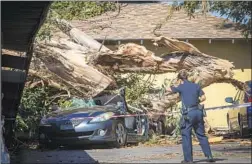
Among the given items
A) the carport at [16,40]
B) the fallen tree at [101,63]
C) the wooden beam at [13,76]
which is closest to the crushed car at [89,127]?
the fallen tree at [101,63]

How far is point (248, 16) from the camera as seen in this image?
906 cm

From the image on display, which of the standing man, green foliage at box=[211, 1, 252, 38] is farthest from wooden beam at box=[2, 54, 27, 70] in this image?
green foliage at box=[211, 1, 252, 38]

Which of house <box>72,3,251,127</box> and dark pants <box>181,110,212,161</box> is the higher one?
house <box>72,3,251,127</box>

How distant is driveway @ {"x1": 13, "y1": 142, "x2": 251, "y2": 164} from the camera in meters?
9.78

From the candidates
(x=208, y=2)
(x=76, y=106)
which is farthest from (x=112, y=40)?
(x=208, y=2)

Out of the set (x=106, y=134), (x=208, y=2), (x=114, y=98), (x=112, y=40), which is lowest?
(x=106, y=134)

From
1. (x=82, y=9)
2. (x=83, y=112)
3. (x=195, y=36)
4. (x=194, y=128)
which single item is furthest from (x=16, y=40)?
(x=82, y=9)

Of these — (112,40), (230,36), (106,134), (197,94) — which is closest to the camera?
(197,94)

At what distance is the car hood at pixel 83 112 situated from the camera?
1272cm

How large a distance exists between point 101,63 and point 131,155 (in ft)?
14.6

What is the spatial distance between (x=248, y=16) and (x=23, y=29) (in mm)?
3733

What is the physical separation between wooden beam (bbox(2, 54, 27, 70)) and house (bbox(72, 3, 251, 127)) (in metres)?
8.47

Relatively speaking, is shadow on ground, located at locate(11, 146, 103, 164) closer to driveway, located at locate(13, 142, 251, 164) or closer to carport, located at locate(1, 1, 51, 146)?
driveway, located at locate(13, 142, 251, 164)

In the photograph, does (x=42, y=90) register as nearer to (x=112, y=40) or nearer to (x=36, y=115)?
(x=36, y=115)
